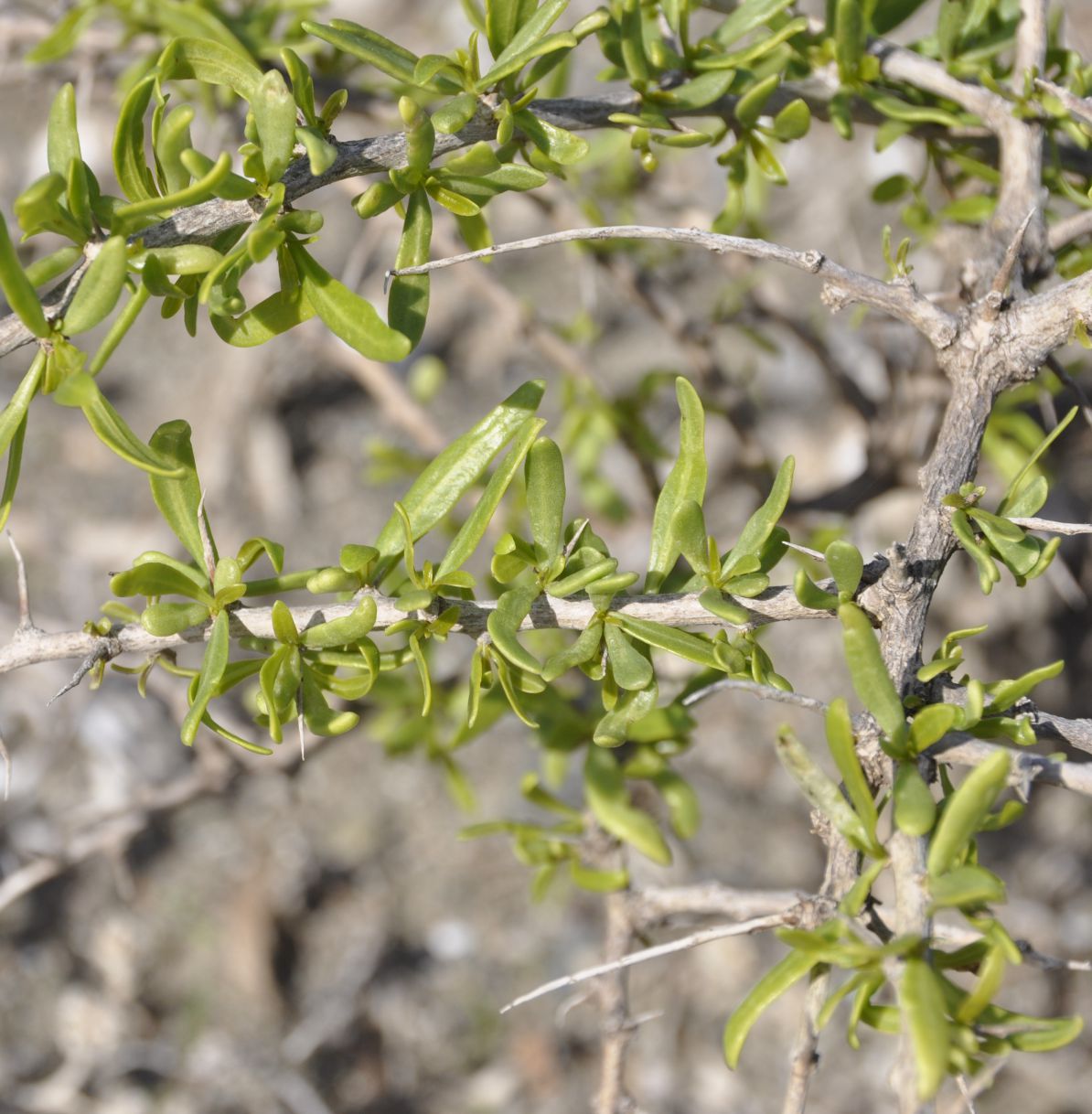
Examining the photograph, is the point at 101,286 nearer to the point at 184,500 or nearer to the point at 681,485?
the point at 184,500

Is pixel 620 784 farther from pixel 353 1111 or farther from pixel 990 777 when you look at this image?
pixel 353 1111

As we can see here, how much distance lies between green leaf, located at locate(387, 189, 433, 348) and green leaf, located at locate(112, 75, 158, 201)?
17 centimetres

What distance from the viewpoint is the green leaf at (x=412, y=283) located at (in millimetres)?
706

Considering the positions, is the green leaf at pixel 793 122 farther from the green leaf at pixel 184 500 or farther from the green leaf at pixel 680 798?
the green leaf at pixel 680 798

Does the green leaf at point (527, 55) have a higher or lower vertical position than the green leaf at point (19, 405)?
higher

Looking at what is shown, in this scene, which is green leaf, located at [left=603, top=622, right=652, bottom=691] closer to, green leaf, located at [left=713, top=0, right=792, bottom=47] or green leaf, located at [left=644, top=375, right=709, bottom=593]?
green leaf, located at [left=644, top=375, right=709, bottom=593]

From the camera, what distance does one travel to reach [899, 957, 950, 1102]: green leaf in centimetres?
47

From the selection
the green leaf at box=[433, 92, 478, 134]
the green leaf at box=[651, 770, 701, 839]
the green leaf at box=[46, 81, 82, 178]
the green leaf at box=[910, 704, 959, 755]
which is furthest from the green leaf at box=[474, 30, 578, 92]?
the green leaf at box=[651, 770, 701, 839]

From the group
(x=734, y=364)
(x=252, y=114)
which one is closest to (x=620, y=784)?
(x=252, y=114)

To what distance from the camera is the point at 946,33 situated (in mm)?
898

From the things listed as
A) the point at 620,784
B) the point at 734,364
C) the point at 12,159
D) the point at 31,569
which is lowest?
the point at 31,569

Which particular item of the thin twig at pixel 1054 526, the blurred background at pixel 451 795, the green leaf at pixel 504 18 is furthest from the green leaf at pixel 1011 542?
the blurred background at pixel 451 795

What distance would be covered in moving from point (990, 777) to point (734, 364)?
208cm

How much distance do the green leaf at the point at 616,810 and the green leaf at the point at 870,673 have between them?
1.45 feet
